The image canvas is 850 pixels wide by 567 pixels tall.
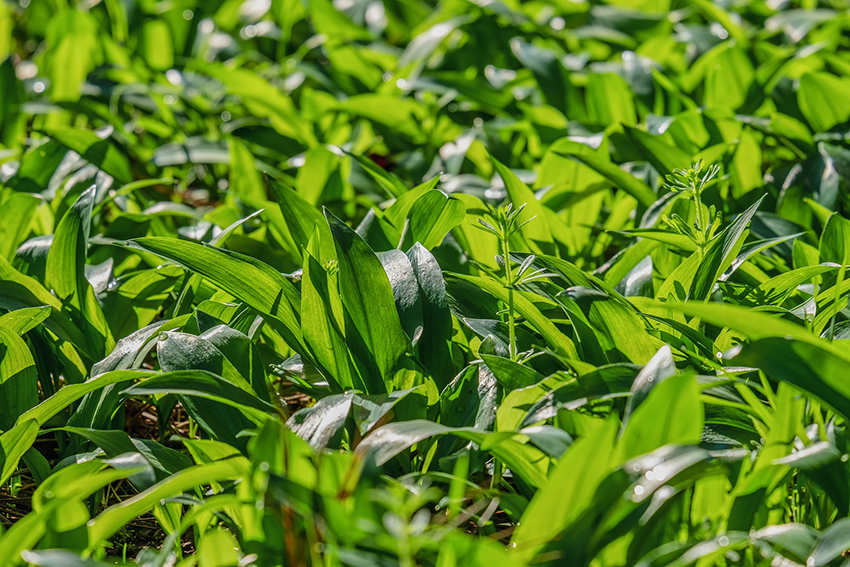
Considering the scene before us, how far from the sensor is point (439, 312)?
58.1 inches

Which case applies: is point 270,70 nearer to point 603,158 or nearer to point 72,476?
point 603,158

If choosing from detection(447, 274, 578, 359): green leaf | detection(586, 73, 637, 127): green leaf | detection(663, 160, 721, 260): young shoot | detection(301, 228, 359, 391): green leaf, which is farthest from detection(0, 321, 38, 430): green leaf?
detection(586, 73, 637, 127): green leaf

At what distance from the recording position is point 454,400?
139cm

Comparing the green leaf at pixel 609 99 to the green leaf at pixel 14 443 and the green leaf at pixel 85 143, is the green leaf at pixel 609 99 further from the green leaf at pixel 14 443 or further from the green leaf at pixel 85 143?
the green leaf at pixel 14 443

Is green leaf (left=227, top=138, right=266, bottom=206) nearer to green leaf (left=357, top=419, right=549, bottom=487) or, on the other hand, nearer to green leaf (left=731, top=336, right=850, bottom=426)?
green leaf (left=357, top=419, right=549, bottom=487)

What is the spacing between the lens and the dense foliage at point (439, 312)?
103 cm

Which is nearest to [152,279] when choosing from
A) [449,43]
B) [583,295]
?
[583,295]

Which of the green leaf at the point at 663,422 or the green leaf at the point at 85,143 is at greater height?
the green leaf at the point at 85,143

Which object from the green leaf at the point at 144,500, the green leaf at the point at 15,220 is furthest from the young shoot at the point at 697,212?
the green leaf at the point at 15,220

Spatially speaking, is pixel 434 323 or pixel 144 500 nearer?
pixel 144 500

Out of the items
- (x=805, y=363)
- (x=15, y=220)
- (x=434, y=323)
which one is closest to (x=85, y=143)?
(x=15, y=220)

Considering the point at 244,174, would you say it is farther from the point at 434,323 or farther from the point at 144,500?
the point at 144,500

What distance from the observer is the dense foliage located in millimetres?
1030

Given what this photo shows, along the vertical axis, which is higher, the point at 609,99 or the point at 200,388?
the point at 200,388
